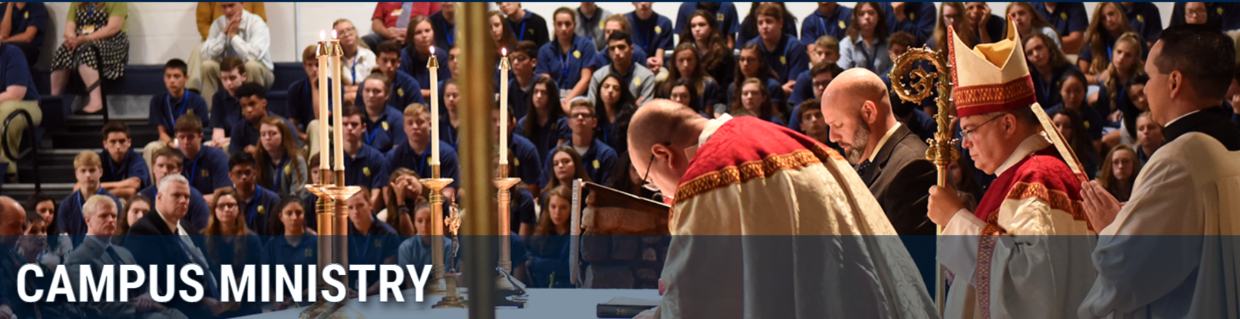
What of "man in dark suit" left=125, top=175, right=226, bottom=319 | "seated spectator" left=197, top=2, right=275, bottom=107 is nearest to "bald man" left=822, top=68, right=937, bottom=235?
"man in dark suit" left=125, top=175, right=226, bottom=319

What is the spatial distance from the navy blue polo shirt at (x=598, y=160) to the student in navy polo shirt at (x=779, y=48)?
3.78 feet

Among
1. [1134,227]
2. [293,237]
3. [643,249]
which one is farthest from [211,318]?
[1134,227]

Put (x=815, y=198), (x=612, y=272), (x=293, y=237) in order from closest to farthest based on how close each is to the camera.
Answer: (x=815, y=198) → (x=612, y=272) → (x=293, y=237)

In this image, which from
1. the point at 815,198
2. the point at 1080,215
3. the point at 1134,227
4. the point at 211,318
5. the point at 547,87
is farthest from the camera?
the point at 547,87

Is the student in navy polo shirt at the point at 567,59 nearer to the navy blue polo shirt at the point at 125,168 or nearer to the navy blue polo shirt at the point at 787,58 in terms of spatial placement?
the navy blue polo shirt at the point at 787,58

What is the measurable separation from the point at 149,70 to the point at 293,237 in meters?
3.69

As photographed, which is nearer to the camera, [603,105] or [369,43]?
[603,105]

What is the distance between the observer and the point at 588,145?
246 inches

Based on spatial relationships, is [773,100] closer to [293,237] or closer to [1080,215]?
[293,237]

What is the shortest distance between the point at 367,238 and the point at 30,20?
4.36 metres

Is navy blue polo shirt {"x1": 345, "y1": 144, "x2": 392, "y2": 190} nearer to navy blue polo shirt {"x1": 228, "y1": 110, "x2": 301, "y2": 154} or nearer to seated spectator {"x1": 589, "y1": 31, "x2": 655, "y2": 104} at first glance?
navy blue polo shirt {"x1": 228, "y1": 110, "x2": 301, "y2": 154}

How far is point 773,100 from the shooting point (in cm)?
622

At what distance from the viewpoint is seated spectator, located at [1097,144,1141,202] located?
5.52 metres

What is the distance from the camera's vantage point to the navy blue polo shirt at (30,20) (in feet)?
28.0
